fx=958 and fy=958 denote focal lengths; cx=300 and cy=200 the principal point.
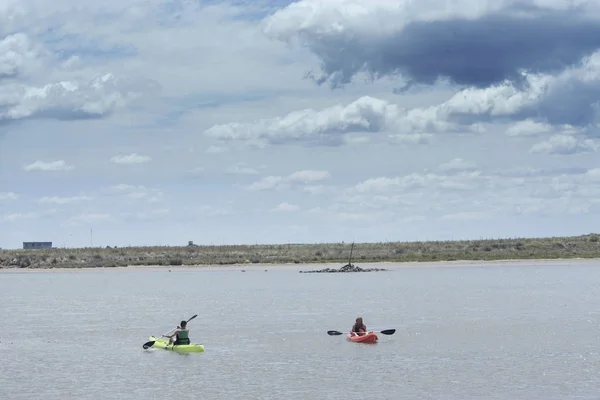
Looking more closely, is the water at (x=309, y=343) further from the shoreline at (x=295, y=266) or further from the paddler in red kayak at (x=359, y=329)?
the shoreline at (x=295, y=266)

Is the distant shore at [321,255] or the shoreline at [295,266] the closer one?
the shoreline at [295,266]

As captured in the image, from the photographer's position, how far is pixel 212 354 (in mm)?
43406

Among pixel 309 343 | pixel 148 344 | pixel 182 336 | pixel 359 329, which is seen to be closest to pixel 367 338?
pixel 359 329

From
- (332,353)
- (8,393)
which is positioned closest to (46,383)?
(8,393)

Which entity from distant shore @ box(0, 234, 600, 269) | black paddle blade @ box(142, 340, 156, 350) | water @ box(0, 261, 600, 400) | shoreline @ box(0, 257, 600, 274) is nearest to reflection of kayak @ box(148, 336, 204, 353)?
black paddle blade @ box(142, 340, 156, 350)

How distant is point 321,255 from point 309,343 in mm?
89104

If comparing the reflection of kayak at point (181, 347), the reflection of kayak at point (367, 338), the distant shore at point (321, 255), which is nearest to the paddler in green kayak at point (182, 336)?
the reflection of kayak at point (181, 347)

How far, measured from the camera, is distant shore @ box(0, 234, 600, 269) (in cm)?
12762

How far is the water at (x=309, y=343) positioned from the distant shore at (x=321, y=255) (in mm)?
37083

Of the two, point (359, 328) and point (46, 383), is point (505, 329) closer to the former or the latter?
point (359, 328)

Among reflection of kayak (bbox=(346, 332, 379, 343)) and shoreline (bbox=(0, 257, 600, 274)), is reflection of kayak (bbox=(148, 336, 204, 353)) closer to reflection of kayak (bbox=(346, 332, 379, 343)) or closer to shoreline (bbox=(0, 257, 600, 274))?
reflection of kayak (bbox=(346, 332, 379, 343))

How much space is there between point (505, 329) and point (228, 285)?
49.4m

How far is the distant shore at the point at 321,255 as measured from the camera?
12762 centimetres

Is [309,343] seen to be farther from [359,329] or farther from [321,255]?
[321,255]
